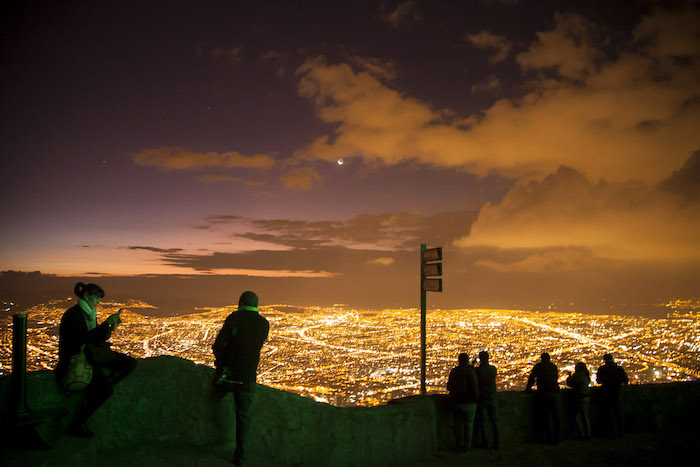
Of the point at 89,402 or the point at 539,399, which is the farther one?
the point at 539,399

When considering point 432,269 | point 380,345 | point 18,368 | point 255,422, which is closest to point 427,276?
point 432,269

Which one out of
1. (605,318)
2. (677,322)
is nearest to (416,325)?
(605,318)

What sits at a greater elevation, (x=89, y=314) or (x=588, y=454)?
(x=89, y=314)

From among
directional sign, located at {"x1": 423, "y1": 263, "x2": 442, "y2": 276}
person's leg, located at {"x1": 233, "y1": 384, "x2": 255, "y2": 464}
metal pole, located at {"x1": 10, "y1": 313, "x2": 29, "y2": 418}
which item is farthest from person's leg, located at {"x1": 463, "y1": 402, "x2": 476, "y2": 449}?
metal pole, located at {"x1": 10, "y1": 313, "x2": 29, "y2": 418}

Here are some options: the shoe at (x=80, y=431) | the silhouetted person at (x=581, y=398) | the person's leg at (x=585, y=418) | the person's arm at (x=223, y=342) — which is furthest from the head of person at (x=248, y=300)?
the person's leg at (x=585, y=418)

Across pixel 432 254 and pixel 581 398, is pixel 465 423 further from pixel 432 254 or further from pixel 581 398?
pixel 432 254

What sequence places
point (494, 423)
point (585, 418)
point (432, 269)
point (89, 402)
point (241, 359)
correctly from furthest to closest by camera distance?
point (585, 418) → point (494, 423) → point (432, 269) → point (241, 359) → point (89, 402)

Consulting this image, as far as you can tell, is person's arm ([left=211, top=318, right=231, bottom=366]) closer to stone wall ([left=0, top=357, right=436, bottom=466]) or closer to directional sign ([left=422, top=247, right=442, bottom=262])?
stone wall ([left=0, top=357, right=436, bottom=466])
